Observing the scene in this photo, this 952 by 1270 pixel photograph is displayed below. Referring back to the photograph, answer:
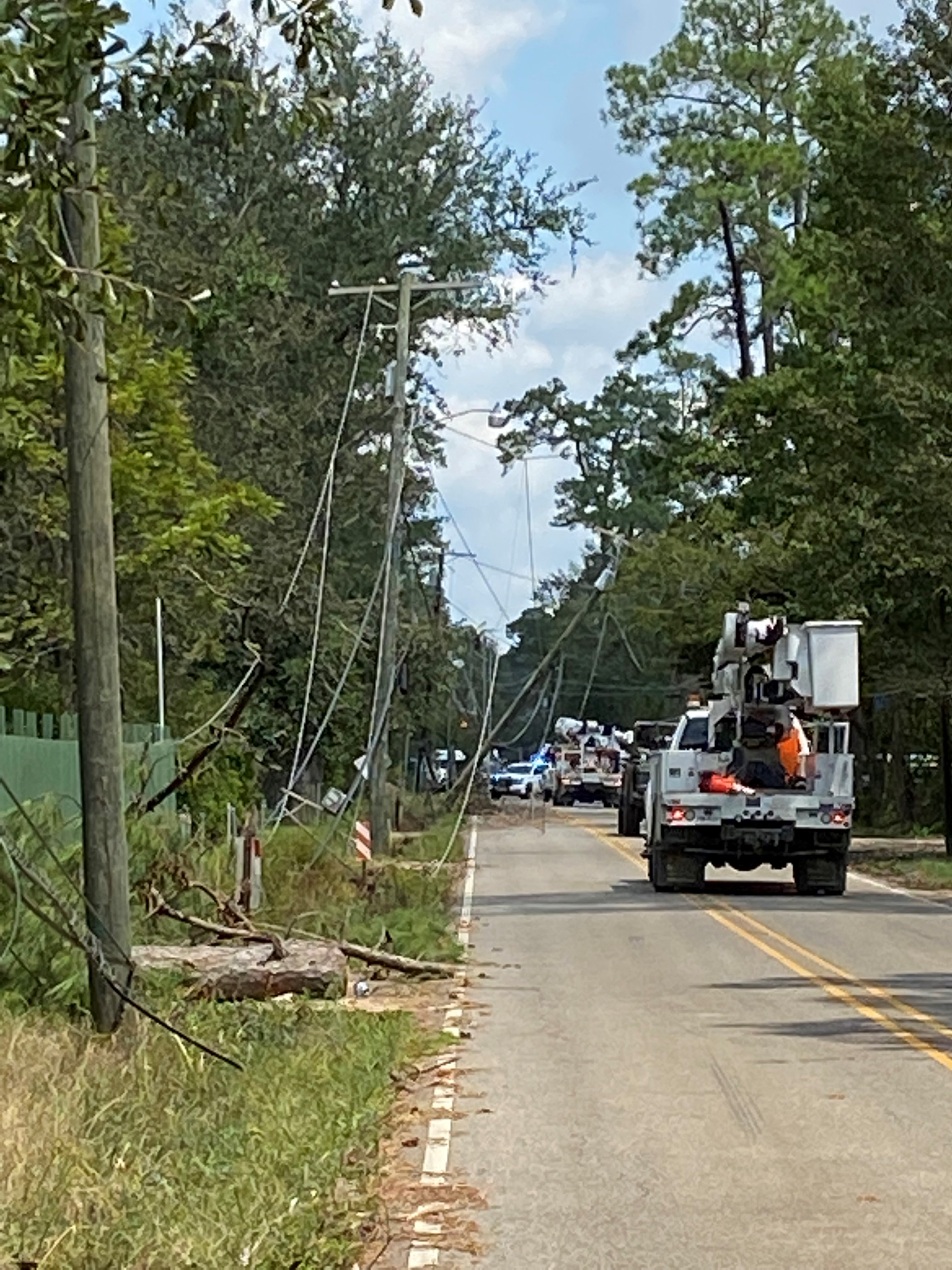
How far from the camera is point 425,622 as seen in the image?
49.8 metres

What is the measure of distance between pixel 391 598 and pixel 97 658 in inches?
862

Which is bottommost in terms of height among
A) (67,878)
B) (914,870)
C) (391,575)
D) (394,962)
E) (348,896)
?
(914,870)

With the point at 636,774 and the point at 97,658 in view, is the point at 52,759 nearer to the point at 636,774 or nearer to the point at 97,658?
the point at 97,658

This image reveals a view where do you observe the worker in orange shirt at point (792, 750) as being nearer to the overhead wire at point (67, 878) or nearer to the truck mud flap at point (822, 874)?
the truck mud flap at point (822, 874)

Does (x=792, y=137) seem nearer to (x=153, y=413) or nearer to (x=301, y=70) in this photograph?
(x=153, y=413)

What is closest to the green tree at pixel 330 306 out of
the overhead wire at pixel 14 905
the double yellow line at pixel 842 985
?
the double yellow line at pixel 842 985

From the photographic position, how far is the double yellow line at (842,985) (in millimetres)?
15039

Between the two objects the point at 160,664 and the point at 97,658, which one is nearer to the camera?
the point at 97,658

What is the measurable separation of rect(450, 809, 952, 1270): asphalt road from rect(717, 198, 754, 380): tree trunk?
30.8 m

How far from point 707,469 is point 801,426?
1676 cm

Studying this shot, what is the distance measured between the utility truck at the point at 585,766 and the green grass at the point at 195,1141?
53.4 meters

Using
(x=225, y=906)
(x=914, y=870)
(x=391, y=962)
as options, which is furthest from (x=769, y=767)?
(x=225, y=906)

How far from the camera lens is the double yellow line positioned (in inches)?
592

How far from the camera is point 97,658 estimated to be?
1437cm
